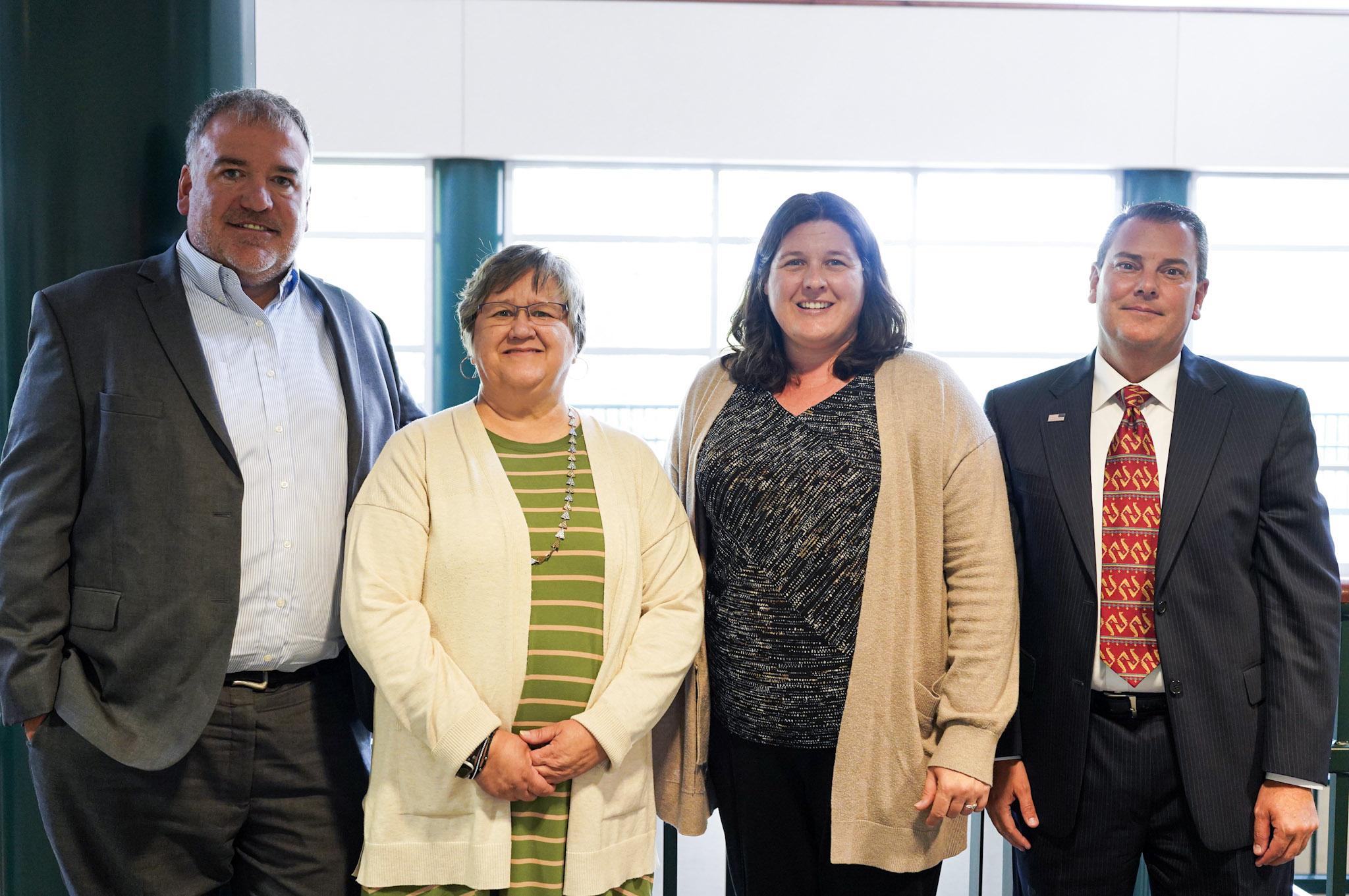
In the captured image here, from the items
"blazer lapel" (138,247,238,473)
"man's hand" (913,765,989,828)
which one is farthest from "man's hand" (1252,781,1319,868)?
"blazer lapel" (138,247,238,473)

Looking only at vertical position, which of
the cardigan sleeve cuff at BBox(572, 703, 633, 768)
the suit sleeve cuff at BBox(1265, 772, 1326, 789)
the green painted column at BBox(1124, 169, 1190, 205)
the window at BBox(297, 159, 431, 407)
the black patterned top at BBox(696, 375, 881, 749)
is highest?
the green painted column at BBox(1124, 169, 1190, 205)

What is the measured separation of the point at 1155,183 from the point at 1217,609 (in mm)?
6199

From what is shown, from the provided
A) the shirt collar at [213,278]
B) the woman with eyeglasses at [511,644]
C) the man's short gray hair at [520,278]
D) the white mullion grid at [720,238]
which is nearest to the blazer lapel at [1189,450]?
the woman with eyeglasses at [511,644]

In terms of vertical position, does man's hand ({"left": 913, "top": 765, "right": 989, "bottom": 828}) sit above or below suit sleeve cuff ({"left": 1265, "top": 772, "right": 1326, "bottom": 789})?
below

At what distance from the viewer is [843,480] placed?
1757 mm

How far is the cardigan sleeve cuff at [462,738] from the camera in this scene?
1.54 m

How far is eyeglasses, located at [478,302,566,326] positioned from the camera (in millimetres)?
1736

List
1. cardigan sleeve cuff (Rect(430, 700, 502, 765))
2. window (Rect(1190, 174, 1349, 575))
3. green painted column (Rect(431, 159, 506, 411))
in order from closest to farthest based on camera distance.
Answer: cardigan sleeve cuff (Rect(430, 700, 502, 765)) → green painted column (Rect(431, 159, 506, 411)) → window (Rect(1190, 174, 1349, 575))

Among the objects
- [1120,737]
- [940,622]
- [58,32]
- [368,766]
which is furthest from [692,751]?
[58,32]

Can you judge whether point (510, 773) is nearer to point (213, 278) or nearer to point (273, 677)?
point (273, 677)

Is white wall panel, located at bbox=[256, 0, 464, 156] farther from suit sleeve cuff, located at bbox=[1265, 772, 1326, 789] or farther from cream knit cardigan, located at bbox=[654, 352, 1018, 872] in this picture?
suit sleeve cuff, located at bbox=[1265, 772, 1326, 789]

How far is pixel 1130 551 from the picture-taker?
5.72 feet

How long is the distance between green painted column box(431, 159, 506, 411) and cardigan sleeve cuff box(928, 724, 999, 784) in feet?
17.8

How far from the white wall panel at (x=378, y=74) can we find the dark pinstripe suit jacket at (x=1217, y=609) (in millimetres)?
5799
